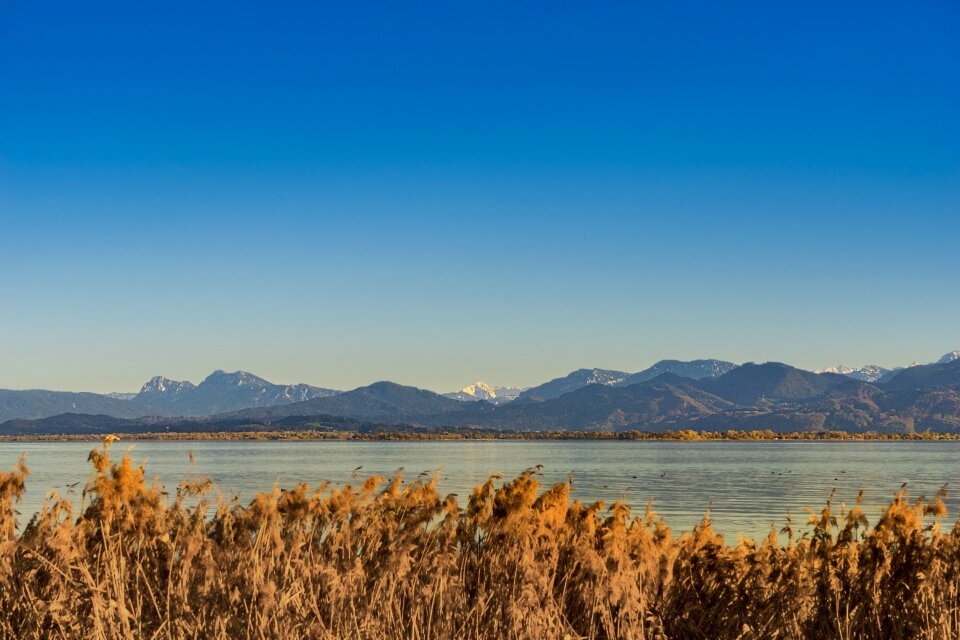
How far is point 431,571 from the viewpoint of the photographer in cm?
875

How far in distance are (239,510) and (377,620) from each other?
2288 millimetres

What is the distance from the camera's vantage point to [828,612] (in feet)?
30.1

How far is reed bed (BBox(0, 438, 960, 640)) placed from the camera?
7816 millimetres

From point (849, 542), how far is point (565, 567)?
2.56 meters

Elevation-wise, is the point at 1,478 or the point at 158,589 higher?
the point at 1,478

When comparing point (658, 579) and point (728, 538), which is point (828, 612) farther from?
point (728, 538)

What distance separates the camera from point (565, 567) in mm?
9719

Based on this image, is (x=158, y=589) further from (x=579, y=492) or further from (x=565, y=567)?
(x=579, y=492)

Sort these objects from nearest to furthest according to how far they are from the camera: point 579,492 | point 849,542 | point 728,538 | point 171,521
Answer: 1. point 171,521
2. point 849,542
3. point 728,538
4. point 579,492

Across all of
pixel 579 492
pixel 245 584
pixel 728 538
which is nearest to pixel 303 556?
pixel 245 584

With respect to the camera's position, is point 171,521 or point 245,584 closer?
point 245,584

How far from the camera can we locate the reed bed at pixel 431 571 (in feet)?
25.6

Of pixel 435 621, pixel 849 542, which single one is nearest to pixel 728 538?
pixel 849 542

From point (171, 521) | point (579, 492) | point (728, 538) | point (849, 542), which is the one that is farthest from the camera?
point (579, 492)
